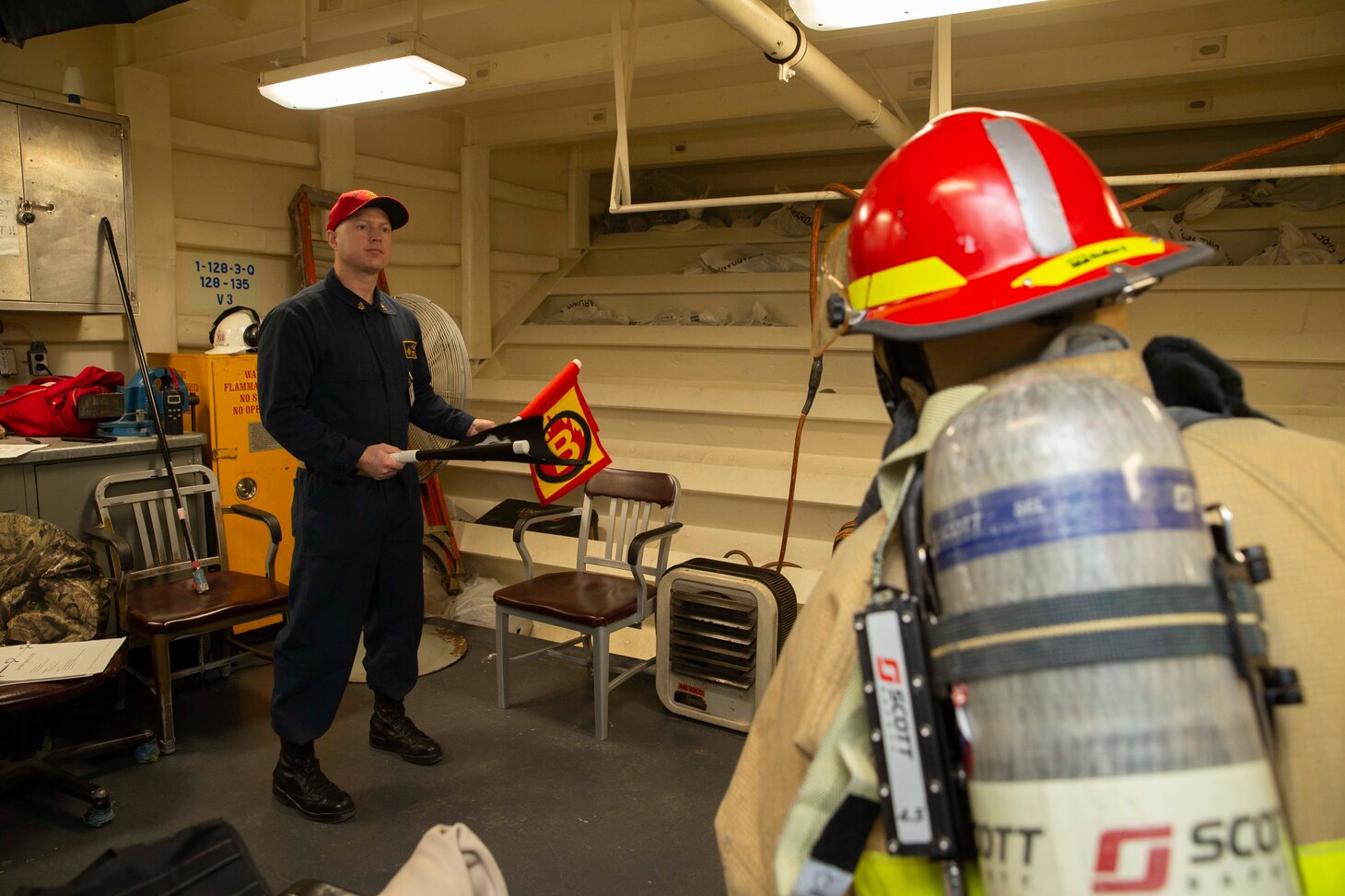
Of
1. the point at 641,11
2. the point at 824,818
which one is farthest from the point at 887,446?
the point at 641,11

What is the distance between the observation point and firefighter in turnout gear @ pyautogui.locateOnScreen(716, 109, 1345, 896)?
568mm

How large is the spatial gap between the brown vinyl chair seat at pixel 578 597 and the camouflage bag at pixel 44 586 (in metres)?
1.32

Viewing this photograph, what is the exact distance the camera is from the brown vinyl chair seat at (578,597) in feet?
9.67

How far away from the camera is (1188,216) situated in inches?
179

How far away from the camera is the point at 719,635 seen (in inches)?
119

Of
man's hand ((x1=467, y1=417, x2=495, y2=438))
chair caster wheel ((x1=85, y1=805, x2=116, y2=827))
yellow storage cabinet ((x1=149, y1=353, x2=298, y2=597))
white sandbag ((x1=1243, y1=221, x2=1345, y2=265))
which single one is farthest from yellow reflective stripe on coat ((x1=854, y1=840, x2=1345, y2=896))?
white sandbag ((x1=1243, y1=221, x2=1345, y2=265))

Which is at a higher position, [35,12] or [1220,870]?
[35,12]

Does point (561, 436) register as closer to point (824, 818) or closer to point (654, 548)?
point (654, 548)

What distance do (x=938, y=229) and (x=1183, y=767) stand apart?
475mm

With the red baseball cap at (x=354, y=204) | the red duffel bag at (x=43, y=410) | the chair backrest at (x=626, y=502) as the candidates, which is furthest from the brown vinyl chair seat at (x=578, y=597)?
the red duffel bag at (x=43, y=410)

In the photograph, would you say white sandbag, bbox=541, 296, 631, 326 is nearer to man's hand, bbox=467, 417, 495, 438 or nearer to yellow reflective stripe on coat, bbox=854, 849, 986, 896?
man's hand, bbox=467, 417, 495, 438

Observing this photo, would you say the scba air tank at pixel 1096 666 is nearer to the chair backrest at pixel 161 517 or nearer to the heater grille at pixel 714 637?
the heater grille at pixel 714 637

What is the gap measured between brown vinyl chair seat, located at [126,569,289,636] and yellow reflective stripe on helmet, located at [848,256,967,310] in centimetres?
275

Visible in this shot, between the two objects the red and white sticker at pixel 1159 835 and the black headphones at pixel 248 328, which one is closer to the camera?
the red and white sticker at pixel 1159 835
